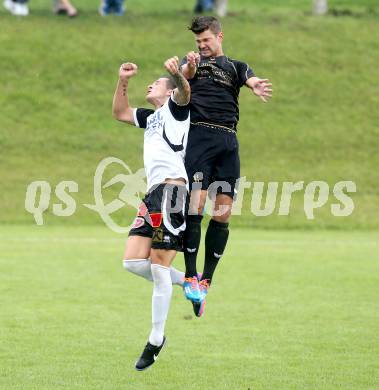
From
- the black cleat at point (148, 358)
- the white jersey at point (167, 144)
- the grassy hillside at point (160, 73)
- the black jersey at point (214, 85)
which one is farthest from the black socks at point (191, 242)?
the grassy hillside at point (160, 73)

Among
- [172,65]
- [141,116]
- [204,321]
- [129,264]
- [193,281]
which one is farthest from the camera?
[204,321]

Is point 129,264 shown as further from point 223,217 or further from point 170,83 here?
→ point 170,83

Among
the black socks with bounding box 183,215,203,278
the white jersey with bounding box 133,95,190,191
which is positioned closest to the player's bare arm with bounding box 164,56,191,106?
the white jersey with bounding box 133,95,190,191

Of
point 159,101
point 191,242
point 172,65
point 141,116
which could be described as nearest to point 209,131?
point 159,101

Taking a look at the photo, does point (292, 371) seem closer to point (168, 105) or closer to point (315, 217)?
point (168, 105)

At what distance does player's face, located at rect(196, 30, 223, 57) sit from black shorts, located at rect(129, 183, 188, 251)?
123 centimetres

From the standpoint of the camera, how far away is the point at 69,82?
27484 mm

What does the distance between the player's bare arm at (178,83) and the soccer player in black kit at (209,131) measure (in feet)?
0.97

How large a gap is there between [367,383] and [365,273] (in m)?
6.76

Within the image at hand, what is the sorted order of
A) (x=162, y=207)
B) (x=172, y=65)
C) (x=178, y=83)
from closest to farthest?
1. (x=172, y=65)
2. (x=178, y=83)
3. (x=162, y=207)

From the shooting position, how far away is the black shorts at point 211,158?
9828 millimetres

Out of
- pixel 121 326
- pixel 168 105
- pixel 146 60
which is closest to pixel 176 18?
pixel 146 60

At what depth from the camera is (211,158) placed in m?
9.88

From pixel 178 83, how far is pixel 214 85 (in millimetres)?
686
